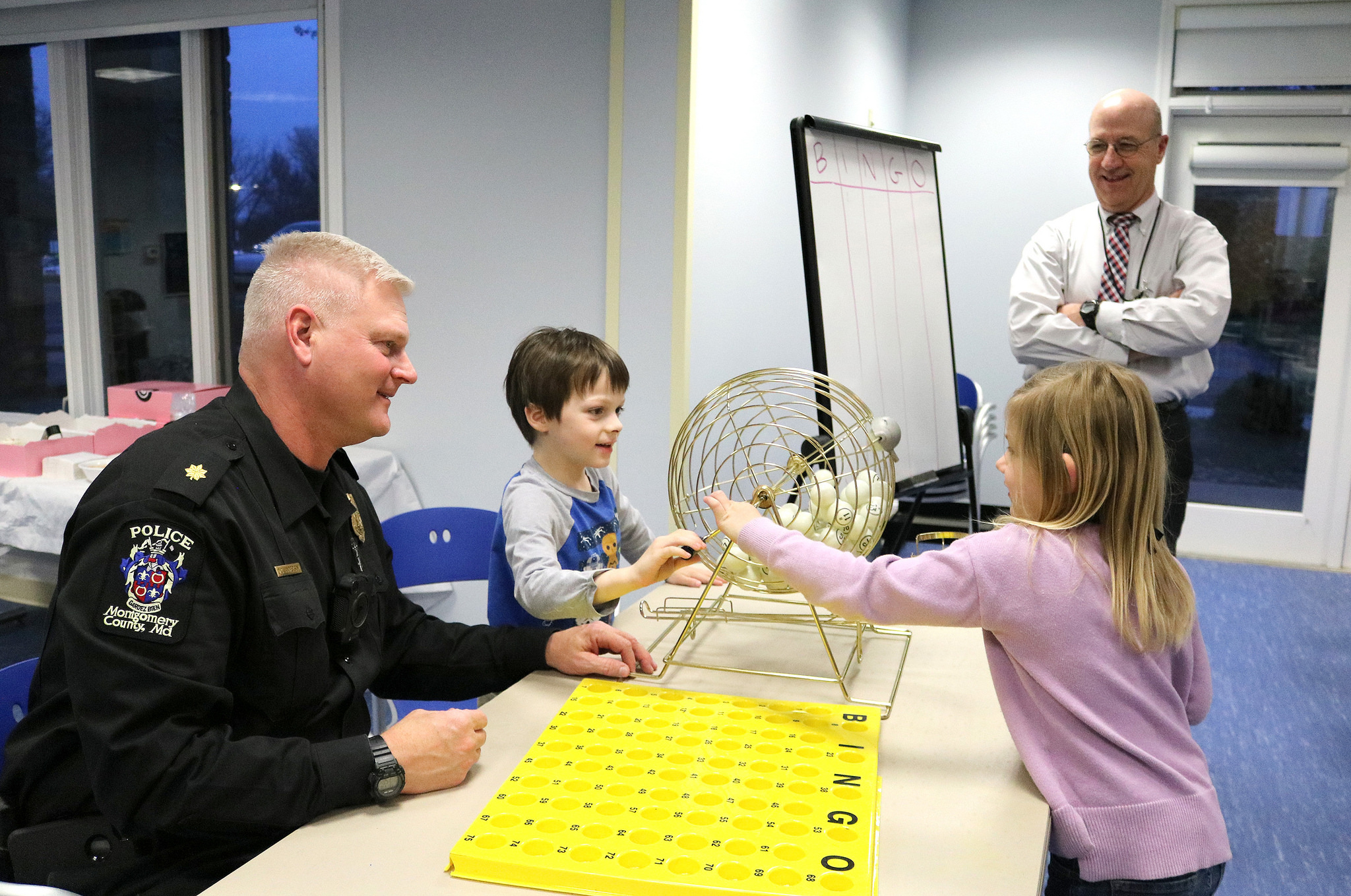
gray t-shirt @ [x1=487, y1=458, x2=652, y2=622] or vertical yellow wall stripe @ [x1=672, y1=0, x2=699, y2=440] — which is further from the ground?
vertical yellow wall stripe @ [x1=672, y1=0, x2=699, y2=440]

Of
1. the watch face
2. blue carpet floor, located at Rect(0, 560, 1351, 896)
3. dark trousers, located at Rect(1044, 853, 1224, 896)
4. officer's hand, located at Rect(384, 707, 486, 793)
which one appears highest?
officer's hand, located at Rect(384, 707, 486, 793)

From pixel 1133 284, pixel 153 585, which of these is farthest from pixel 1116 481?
pixel 1133 284

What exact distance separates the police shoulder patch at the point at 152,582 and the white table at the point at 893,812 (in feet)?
0.78

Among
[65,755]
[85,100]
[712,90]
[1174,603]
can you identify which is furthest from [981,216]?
[65,755]

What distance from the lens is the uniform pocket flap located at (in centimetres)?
106

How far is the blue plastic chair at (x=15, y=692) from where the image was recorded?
119 cm

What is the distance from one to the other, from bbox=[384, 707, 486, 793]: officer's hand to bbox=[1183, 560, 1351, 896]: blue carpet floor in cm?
182

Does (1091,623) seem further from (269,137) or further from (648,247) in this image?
(269,137)

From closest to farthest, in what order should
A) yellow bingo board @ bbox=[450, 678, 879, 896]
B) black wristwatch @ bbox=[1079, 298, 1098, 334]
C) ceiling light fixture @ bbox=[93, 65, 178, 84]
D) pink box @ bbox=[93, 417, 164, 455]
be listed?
yellow bingo board @ bbox=[450, 678, 879, 896], black wristwatch @ bbox=[1079, 298, 1098, 334], pink box @ bbox=[93, 417, 164, 455], ceiling light fixture @ bbox=[93, 65, 178, 84]

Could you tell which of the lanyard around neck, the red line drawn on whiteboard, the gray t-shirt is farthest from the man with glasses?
the gray t-shirt

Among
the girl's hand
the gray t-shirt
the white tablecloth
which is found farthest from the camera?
the white tablecloth

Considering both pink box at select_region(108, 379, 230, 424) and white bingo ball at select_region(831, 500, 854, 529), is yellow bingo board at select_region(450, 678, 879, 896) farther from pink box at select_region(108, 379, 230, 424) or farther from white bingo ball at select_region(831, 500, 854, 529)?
pink box at select_region(108, 379, 230, 424)

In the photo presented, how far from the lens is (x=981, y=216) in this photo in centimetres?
504

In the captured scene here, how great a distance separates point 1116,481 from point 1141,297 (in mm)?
1542
